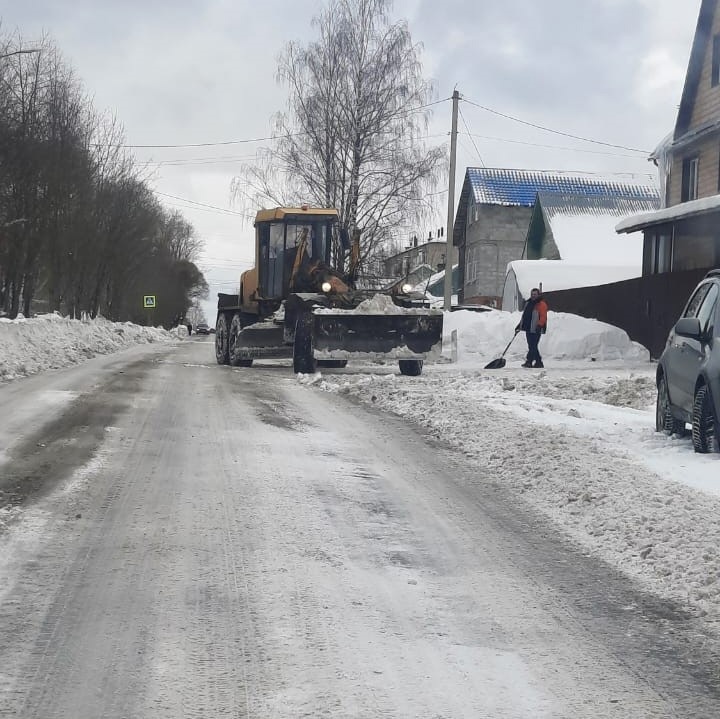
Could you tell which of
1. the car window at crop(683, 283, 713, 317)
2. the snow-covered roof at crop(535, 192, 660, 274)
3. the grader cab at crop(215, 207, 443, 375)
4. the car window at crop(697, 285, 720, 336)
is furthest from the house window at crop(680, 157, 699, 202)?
the car window at crop(697, 285, 720, 336)

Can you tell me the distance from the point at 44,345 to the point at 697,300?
53.3ft

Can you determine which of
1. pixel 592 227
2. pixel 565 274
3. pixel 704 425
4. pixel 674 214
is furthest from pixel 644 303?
pixel 592 227

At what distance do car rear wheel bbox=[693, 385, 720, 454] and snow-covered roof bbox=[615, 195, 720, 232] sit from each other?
45.2 feet

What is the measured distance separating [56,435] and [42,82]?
27147mm

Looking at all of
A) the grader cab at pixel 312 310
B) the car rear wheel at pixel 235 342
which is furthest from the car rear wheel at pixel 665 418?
the car rear wheel at pixel 235 342

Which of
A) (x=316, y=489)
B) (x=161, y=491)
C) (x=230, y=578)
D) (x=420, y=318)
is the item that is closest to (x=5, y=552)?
(x=230, y=578)

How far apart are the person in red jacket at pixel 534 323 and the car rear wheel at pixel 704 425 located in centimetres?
1162

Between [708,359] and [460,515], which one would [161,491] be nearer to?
[460,515]

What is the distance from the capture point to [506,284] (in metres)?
41.6

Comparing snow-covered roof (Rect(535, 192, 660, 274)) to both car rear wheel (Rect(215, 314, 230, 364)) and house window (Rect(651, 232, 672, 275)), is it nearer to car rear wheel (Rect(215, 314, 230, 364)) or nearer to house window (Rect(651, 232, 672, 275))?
house window (Rect(651, 232, 672, 275))

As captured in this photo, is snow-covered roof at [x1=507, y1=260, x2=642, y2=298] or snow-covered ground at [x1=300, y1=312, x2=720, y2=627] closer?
snow-covered ground at [x1=300, y1=312, x2=720, y2=627]

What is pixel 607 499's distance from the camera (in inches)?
241

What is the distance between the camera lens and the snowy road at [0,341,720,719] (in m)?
3.14

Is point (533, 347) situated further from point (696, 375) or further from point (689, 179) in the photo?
point (696, 375)
